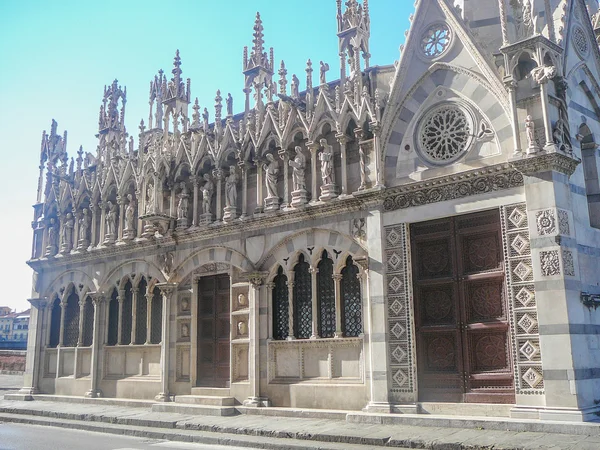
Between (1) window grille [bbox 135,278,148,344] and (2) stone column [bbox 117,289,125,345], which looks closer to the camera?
(1) window grille [bbox 135,278,148,344]

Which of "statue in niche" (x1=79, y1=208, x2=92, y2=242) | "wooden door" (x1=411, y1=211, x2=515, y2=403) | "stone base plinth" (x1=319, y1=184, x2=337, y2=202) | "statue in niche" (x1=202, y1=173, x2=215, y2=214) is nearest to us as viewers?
"wooden door" (x1=411, y1=211, x2=515, y2=403)

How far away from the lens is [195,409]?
19828 mm

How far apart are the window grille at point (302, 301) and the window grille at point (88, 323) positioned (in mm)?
10987

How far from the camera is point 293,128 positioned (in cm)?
2031

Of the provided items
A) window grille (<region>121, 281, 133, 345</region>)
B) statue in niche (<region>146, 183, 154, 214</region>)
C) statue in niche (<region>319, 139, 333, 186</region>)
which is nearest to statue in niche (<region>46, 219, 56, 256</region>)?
window grille (<region>121, 281, 133, 345</region>)

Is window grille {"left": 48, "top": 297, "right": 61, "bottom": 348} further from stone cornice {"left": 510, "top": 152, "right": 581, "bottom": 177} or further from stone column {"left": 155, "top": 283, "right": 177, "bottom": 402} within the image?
stone cornice {"left": 510, "top": 152, "right": 581, "bottom": 177}

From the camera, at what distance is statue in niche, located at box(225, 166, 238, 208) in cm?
2163

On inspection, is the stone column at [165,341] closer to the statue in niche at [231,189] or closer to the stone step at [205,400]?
the stone step at [205,400]

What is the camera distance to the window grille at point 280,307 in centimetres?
1967

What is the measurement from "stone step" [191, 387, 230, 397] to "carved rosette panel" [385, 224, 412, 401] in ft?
21.2

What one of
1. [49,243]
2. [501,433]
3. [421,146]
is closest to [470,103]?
[421,146]

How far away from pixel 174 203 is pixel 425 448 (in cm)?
1421

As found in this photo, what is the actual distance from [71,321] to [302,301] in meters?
13.0

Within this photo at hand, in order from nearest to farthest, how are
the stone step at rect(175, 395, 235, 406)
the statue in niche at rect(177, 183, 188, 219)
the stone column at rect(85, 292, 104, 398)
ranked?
the stone step at rect(175, 395, 235, 406) → the statue in niche at rect(177, 183, 188, 219) → the stone column at rect(85, 292, 104, 398)
